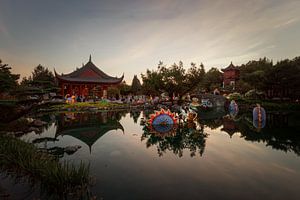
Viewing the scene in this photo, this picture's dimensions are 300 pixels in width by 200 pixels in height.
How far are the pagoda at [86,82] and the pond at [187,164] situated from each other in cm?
2873

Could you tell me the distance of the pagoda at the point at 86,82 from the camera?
36812 mm

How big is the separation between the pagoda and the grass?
3377 cm

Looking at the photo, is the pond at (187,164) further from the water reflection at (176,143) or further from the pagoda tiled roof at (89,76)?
the pagoda tiled roof at (89,76)

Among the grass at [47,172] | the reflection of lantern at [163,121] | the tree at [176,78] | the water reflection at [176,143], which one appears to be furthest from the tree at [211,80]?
the grass at [47,172]

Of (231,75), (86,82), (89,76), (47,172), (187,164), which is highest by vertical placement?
(231,75)

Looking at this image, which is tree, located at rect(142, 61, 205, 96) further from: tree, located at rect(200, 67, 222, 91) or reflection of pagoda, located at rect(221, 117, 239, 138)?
tree, located at rect(200, 67, 222, 91)

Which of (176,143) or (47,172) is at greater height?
(47,172)

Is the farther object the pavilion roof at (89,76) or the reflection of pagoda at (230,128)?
the pavilion roof at (89,76)

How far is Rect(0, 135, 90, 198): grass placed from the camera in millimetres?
3971

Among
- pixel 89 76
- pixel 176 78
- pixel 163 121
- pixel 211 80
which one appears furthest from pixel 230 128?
pixel 211 80

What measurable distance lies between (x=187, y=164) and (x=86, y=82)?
36.0 meters

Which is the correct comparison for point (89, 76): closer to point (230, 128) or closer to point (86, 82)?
point (86, 82)

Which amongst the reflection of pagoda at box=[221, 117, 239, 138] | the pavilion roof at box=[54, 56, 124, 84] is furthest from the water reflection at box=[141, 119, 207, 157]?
the pavilion roof at box=[54, 56, 124, 84]

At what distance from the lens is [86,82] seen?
126 ft
